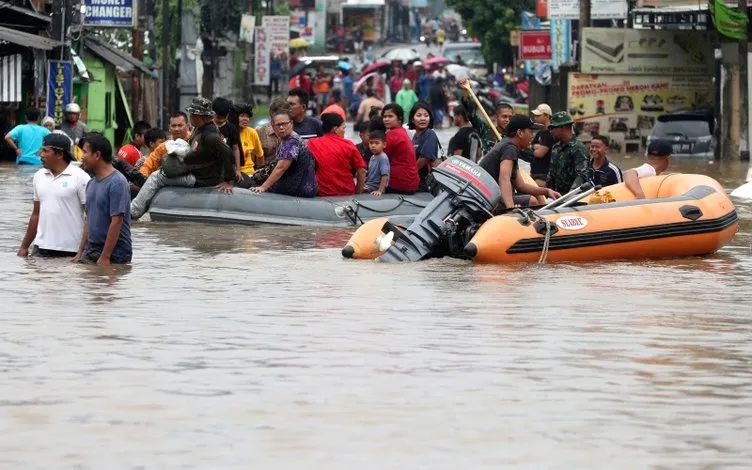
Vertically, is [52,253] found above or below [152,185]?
below

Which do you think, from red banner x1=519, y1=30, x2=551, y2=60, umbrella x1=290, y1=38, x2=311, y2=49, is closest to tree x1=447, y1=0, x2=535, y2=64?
umbrella x1=290, y1=38, x2=311, y2=49

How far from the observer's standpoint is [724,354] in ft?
32.1

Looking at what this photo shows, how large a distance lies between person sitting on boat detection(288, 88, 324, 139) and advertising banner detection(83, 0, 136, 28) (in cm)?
1353

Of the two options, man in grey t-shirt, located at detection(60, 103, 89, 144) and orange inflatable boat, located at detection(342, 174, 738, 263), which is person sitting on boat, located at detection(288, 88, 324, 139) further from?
man in grey t-shirt, located at detection(60, 103, 89, 144)

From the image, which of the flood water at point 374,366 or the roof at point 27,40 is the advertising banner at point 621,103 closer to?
the roof at point 27,40

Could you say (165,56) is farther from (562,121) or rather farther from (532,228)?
(532,228)

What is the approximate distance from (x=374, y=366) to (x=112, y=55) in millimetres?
27384

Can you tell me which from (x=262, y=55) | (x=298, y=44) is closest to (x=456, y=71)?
(x=262, y=55)

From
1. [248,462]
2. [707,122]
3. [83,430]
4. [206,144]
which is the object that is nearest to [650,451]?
[248,462]

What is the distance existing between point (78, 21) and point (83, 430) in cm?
2614

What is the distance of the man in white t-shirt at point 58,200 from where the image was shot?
1252cm

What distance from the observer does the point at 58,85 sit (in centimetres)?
3114

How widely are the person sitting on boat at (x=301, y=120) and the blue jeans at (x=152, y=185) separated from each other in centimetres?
187

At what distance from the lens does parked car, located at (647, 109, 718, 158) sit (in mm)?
36094
